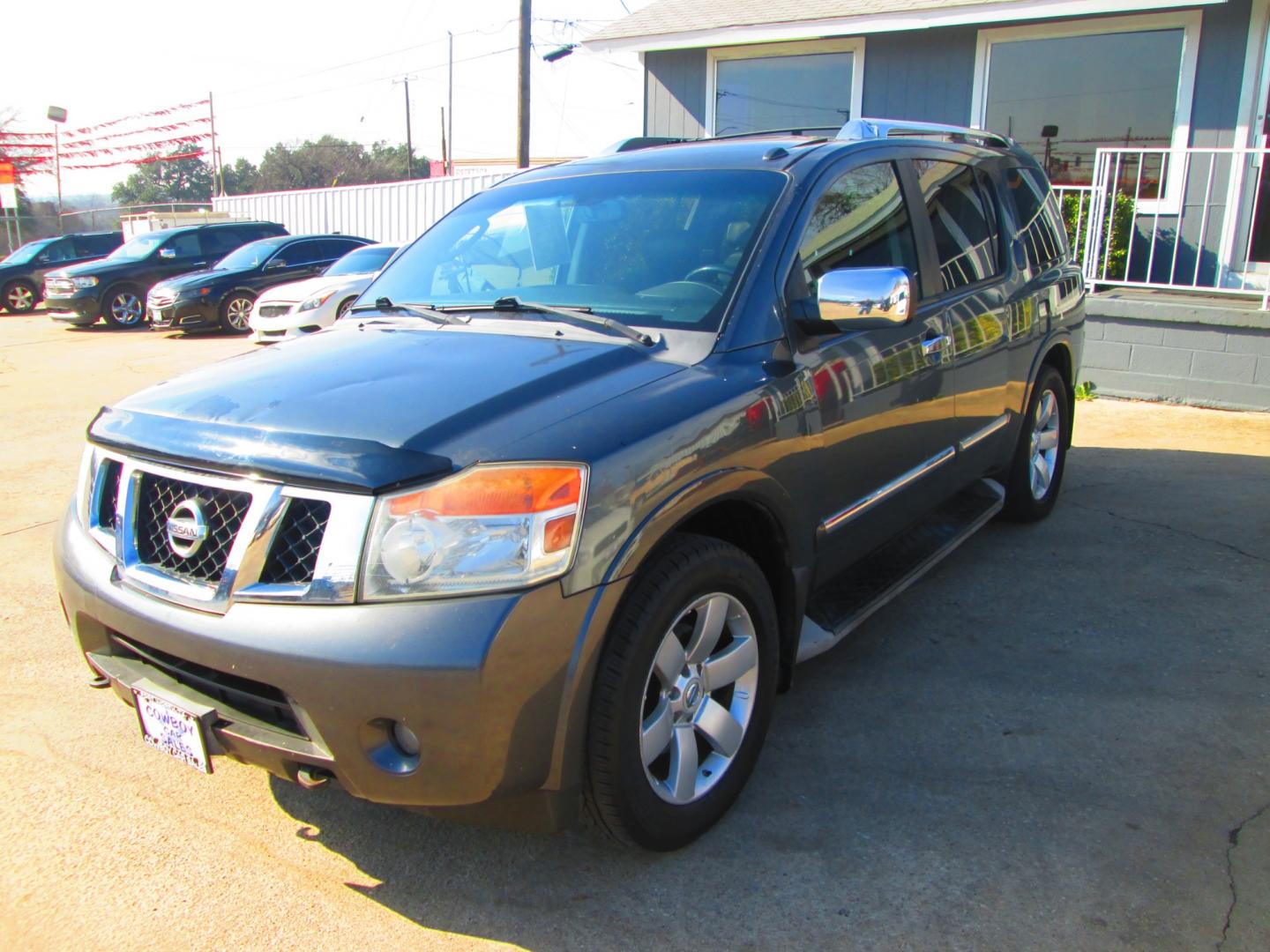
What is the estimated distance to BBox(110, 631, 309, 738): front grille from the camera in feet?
7.59

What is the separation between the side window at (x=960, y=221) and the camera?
13.7 ft

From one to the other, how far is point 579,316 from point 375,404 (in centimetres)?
86

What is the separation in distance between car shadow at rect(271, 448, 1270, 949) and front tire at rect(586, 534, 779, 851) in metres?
0.19

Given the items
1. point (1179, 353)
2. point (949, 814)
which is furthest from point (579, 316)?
point (1179, 353)

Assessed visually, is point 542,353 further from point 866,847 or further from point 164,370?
point 164,370

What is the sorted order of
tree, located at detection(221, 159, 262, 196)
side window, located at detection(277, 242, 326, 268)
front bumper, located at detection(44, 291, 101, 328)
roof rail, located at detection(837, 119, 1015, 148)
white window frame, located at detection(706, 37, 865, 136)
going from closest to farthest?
roof rail, located at detection(837, 119, 1015, 148), white window frame, located at detection(706, 37, 865, 136), side window, located at detection(277, 242, 326, 268), front bumper, located at detection(44, 291, 101, 328), tree, located at detection(221, 159, 262, 196)

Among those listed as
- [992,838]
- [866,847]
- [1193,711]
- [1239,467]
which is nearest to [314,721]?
[866,847]

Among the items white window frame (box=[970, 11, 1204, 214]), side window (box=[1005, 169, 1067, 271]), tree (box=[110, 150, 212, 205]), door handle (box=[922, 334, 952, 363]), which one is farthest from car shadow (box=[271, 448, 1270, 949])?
tree (box=[110, 150, 212, 205])

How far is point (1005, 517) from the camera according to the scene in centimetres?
551

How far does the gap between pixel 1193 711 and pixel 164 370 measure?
38.9ft

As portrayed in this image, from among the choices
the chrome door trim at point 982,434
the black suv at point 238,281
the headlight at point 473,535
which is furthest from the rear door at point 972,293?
the black suv at point 238,281

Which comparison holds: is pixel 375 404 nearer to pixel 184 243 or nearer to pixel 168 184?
pixel 184 243

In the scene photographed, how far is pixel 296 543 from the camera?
230cm

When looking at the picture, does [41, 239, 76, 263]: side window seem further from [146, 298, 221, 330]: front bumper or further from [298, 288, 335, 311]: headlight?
[298, 288, 335, 311]: headlight
